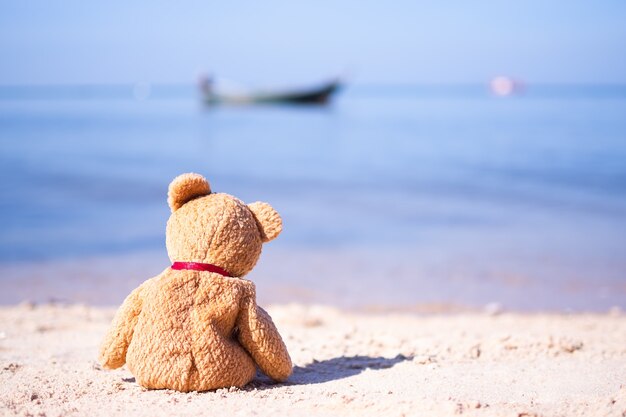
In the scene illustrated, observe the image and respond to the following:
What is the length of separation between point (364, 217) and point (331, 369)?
19.9 feet

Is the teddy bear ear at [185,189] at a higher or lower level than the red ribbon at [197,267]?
higher

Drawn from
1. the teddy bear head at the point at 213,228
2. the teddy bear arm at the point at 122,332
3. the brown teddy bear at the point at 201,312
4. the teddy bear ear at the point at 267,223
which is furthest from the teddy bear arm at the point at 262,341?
the teddy bear arm at the point at 122,332

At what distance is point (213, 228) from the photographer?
108 inches

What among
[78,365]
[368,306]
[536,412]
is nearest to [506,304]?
[368,306]

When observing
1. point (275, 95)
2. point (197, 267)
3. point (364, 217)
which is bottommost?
point (197, 267)

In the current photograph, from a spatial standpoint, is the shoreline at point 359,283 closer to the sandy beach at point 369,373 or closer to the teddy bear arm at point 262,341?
the sandy beach at point 369,373

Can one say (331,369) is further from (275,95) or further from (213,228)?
(275,95)

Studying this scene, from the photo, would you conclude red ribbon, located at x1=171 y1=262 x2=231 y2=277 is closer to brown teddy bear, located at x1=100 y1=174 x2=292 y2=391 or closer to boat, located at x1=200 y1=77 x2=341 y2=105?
brown teddy bear, located at x1=100 y1=174 x2=292 y2=391

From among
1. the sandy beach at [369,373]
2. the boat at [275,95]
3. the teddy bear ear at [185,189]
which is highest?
the boat at [275,95]

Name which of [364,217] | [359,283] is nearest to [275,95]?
[364,217]

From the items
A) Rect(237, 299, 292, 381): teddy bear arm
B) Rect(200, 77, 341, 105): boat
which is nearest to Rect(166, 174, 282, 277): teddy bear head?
Rect(237, 299, 292, 381): teddy bear arm

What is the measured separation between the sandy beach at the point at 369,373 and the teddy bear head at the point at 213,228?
1.77ft

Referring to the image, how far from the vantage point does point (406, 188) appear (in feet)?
39.7

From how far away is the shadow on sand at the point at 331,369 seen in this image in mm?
3055
